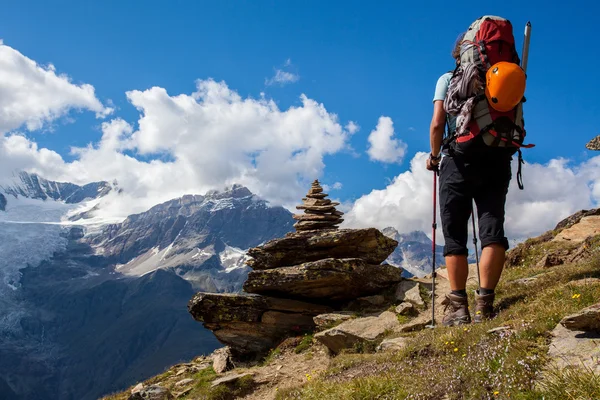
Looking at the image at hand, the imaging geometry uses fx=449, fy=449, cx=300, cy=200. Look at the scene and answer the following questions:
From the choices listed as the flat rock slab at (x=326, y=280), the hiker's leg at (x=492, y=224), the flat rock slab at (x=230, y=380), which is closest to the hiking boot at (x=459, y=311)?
the hiker's leg at (x=492, y=224)

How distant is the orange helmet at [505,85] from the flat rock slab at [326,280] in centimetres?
1260

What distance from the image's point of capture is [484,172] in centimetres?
870

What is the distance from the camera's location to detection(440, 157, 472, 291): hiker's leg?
901 cm

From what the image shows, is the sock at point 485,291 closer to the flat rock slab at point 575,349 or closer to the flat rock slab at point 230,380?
the flat rock slab at point 575,349

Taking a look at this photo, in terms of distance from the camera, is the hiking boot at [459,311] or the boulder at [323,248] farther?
the boulder at [323,248]

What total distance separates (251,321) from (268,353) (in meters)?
1.72

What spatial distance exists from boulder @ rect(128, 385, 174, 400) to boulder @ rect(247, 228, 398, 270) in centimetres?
766

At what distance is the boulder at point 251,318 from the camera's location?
19.1 metres

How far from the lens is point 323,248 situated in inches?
859

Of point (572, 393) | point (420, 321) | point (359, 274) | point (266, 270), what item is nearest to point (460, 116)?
point (572, 393)

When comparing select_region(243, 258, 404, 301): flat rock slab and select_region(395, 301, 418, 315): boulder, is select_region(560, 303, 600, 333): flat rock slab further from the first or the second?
select_region(243, 258, 404, 301): flat rock slab

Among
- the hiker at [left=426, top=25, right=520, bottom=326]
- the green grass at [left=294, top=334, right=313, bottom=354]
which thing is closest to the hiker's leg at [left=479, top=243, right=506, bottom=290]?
the hiker at [left=426, top=25, right=520, bottom=326]

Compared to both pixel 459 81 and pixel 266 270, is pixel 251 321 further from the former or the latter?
pixel 459 81

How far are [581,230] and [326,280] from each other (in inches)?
477
